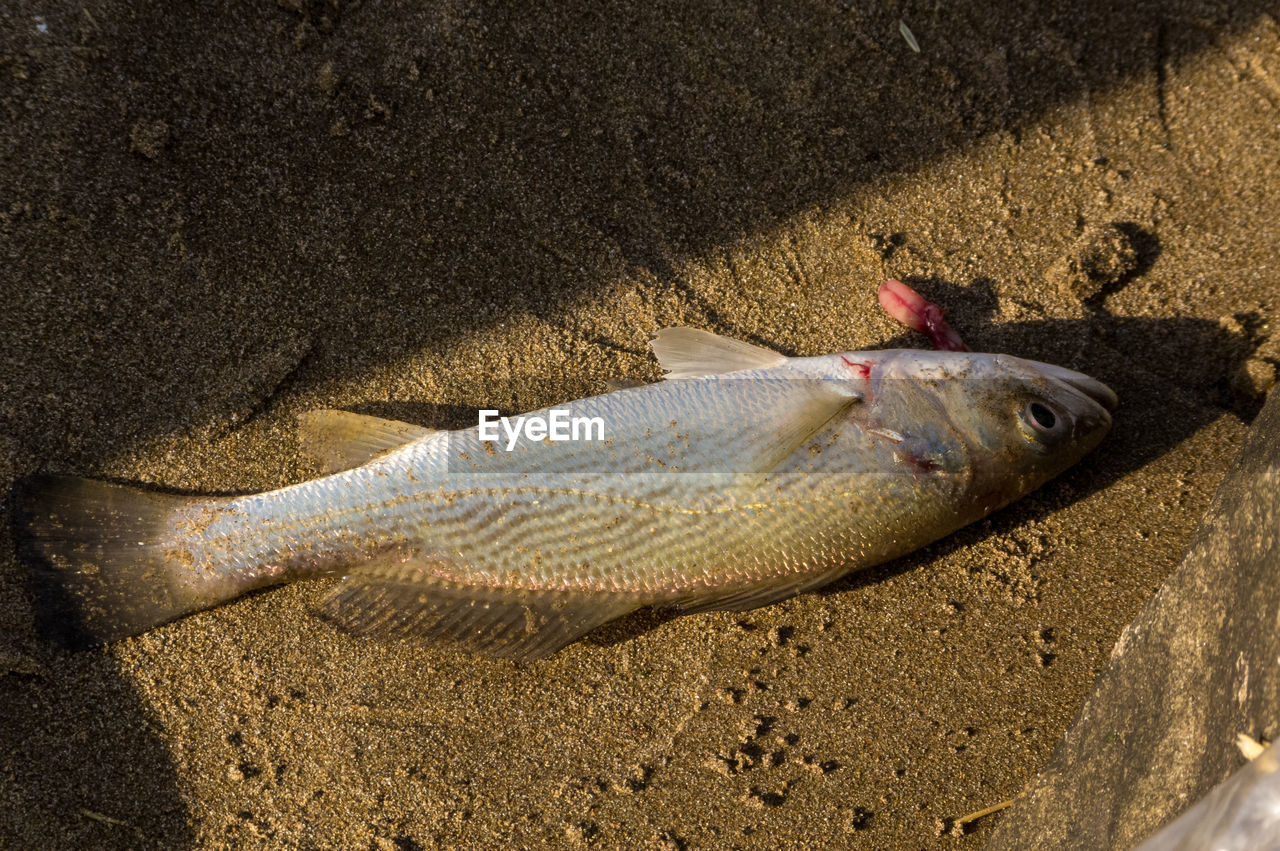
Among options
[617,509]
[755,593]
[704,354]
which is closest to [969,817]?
[755,593]

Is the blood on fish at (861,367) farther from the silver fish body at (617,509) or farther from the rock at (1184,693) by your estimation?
the rock at (1184,693)

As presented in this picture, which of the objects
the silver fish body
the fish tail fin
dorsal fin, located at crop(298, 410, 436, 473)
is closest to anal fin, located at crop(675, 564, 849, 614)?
the silver fish body

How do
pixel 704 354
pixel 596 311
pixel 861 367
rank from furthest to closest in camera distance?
1. pixel 596 311
2. pixel 704 354
3. pixel 861 367

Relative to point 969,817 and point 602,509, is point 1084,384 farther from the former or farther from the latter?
point 602,509

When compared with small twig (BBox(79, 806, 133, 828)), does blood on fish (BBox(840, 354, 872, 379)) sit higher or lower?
higher

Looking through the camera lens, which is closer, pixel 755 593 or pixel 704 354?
pixel 755 593

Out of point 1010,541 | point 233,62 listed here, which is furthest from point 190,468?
point 1010,541

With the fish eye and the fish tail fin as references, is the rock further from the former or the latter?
the fish tail fin
